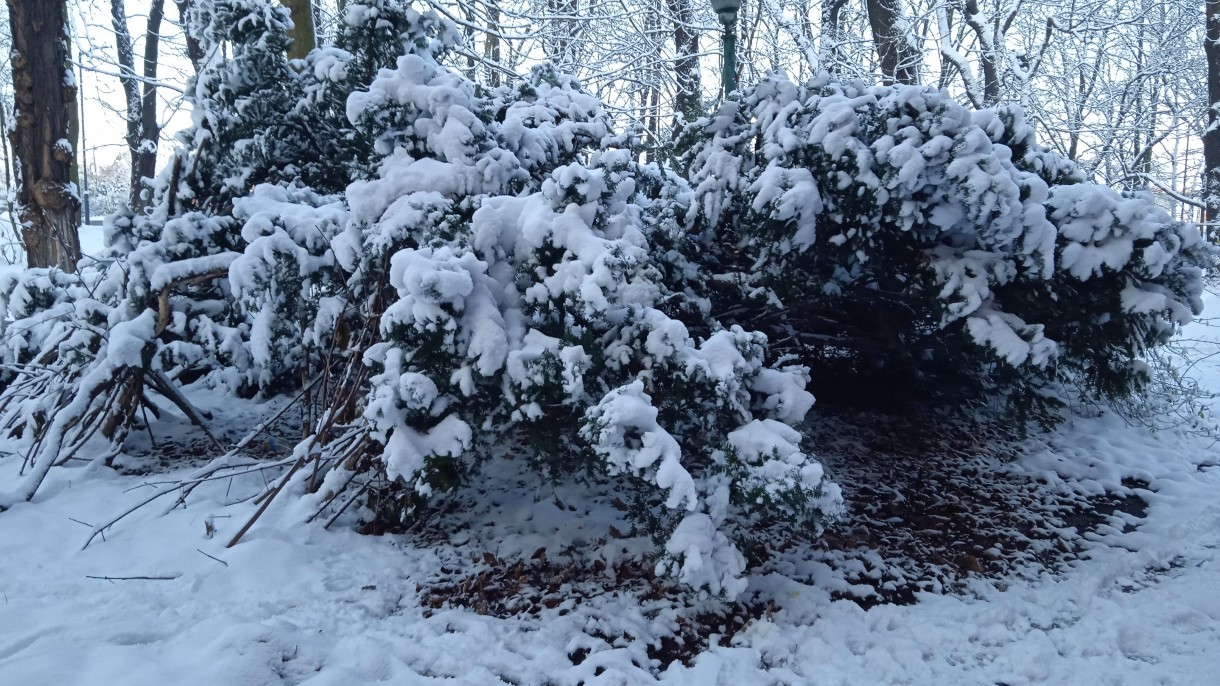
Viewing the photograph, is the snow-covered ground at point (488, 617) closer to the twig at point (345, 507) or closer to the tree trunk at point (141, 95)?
the twig at point (345, 507)

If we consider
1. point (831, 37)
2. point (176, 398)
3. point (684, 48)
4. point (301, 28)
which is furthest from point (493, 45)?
point (176, 398)

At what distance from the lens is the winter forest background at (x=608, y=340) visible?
2875 mm

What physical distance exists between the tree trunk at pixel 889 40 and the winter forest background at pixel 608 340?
6.12 metres

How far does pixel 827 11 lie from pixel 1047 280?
28.3 feet

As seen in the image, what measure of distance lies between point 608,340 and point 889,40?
8516mm

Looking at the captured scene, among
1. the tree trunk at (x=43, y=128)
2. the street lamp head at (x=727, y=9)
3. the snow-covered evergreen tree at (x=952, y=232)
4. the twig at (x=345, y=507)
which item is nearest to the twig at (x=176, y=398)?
the twig at (x=345, y=507)

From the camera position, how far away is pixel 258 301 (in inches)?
137

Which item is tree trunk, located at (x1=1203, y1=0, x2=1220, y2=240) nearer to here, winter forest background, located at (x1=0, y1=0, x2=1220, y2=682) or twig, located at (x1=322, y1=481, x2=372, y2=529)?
winter forest background, located at (x1=0, y1=0, x2=1220, y2=682)

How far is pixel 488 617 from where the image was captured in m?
2.76

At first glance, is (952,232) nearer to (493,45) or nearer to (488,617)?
(488,617)

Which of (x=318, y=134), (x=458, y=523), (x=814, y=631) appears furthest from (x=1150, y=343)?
(x=318, y=134)

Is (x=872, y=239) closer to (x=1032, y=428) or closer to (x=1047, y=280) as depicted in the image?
(x=1047, y=280)

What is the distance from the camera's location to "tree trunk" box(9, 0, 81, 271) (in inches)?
Answer: 220

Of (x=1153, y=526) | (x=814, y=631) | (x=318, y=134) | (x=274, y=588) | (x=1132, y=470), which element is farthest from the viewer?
(x=318, y=134)
